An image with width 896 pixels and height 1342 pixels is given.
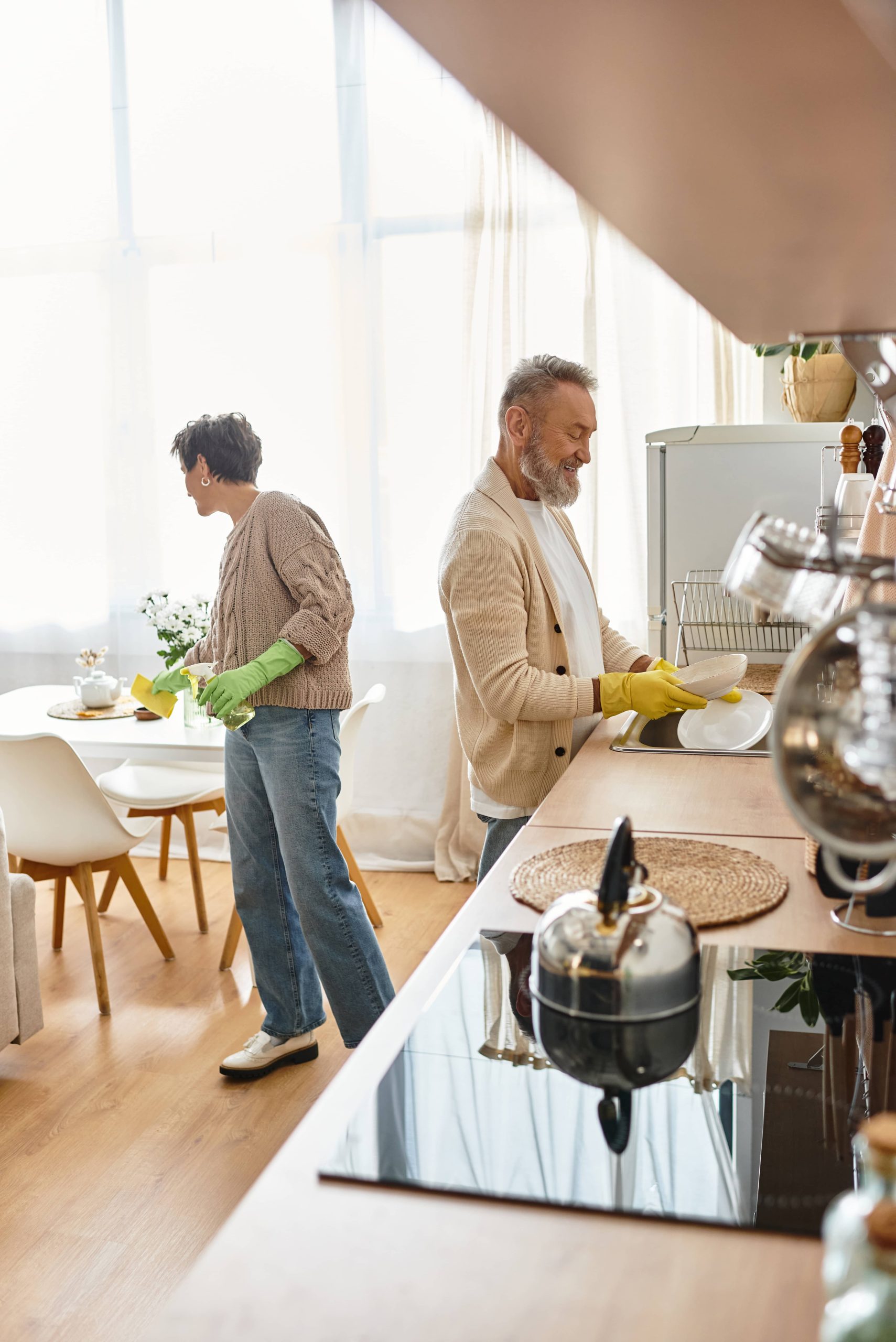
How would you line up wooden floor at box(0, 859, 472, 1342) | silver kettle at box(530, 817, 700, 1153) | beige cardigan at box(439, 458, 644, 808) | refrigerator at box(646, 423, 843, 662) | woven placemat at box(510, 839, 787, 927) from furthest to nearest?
refrigerator at box(646, 423, 843, 662), beige cardigan at box(439, 458, 644, 808), wooden floor at box(0, 859, 472, 1342), woven placemat at box(510, 839, 787, 927), silver kettle at box(530, 817, 700, 1153)

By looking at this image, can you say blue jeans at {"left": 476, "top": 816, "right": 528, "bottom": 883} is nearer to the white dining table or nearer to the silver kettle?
the white dining table

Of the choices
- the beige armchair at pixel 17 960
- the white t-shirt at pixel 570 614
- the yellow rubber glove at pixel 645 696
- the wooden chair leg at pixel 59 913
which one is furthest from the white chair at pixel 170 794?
the yellow rubber glove at pixel 645 696

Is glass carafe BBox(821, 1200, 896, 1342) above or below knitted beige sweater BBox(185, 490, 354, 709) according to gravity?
below

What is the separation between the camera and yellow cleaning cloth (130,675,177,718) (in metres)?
2.78

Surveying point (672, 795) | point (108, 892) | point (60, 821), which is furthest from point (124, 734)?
point (672, 795)

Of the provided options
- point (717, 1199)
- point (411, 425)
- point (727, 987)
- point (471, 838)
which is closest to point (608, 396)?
point (411, 425)

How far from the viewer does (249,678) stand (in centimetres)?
238

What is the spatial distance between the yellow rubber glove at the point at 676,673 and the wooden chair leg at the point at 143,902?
1.63m

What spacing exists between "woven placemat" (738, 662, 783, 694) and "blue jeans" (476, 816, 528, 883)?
580 millimetres

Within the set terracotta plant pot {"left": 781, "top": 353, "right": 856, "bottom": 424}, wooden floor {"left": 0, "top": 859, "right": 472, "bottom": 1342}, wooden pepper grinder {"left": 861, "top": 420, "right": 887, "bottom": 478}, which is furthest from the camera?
terracotta plant pot {"left": 781, "top": 353, "right": 856, "bottom": 424}

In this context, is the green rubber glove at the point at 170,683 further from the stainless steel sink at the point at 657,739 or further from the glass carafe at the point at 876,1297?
the glass carafe at the point at 876,1297

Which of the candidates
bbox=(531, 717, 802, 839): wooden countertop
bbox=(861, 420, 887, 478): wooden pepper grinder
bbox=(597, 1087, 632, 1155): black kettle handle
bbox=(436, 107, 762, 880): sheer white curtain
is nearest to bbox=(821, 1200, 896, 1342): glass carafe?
bbox=(597, 1087, 632, 1155): black kettle handle

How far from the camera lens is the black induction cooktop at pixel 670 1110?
767mm

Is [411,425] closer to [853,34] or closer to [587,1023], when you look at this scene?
[587,1023]
